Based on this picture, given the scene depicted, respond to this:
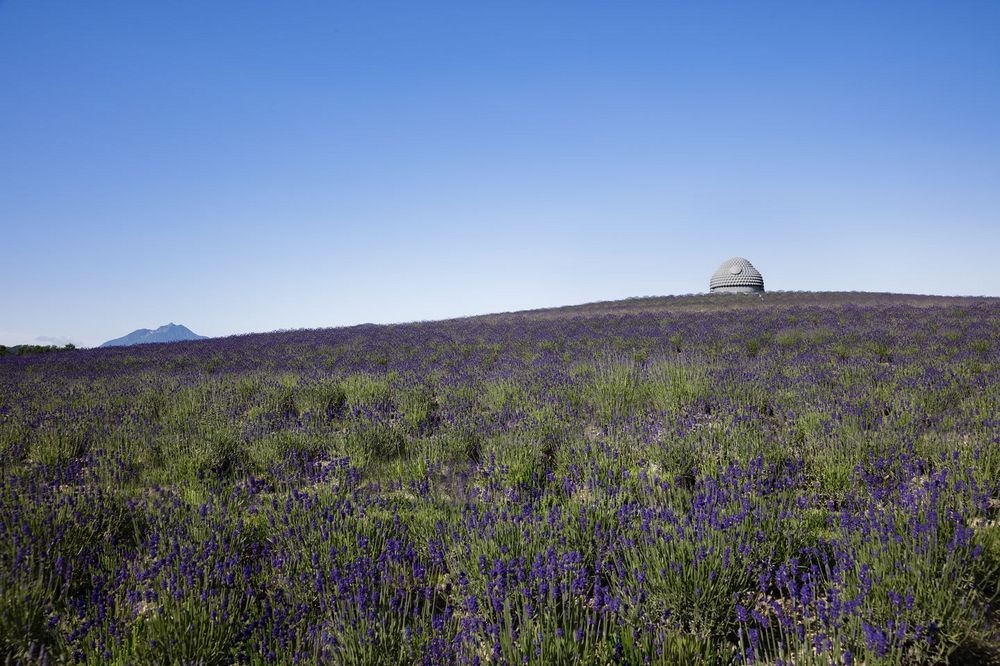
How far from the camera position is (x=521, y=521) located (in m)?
2.38

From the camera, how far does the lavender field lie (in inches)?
69.8

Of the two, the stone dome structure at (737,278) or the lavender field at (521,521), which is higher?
the stone dome structure at (737,278)

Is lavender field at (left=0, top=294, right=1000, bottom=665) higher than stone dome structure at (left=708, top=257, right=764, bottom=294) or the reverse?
the reverse

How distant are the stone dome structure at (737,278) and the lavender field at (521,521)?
30564 millimetres

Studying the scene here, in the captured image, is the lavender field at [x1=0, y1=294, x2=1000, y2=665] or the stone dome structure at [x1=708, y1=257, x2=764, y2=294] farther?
the stone dome structure at [x1=708, y1=257, x2=764, y2=294]

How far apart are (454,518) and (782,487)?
174cm

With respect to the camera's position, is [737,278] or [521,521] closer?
[521,521]

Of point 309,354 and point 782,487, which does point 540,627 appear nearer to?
point 782,487

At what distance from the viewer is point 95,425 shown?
484cm

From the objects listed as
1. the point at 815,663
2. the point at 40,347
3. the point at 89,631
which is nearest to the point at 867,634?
the point at 815,663

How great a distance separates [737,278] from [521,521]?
Result: 119ft

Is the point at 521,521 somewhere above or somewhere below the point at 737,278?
below

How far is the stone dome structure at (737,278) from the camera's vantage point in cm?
3484

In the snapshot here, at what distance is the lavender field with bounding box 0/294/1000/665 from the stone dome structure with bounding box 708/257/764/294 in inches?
1203
